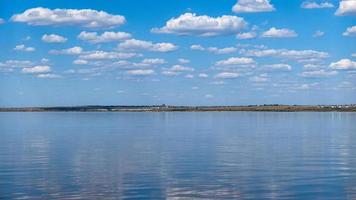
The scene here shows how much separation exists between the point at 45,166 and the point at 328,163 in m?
22.9

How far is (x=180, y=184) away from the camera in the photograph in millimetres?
38250

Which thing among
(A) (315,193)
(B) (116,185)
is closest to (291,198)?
(A) (315,193)

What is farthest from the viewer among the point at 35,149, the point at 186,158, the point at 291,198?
the point at 35,149

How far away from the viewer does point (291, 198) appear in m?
33.2

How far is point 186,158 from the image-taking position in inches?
2162

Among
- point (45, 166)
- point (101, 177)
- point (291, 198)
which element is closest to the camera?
point (291, 198)

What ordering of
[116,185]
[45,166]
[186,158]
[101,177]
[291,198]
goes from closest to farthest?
[291,198]
[116,185]
[101,177]
[45,166]
[186,158]

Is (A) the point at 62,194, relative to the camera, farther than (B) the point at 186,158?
No

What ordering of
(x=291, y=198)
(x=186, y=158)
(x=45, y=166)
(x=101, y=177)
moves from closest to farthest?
1. (x=291, y=198)
2. (x=101, y=177)
3. (x=45, y=166)
4. (x=186, y=158)

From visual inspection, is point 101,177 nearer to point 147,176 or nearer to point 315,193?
point 147,176

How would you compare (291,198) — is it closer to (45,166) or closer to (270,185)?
(270,185)

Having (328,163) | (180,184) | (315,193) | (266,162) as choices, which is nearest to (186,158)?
(266,162)

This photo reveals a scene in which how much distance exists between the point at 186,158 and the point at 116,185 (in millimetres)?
17675

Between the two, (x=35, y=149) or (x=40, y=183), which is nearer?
(x=40, y=183)
